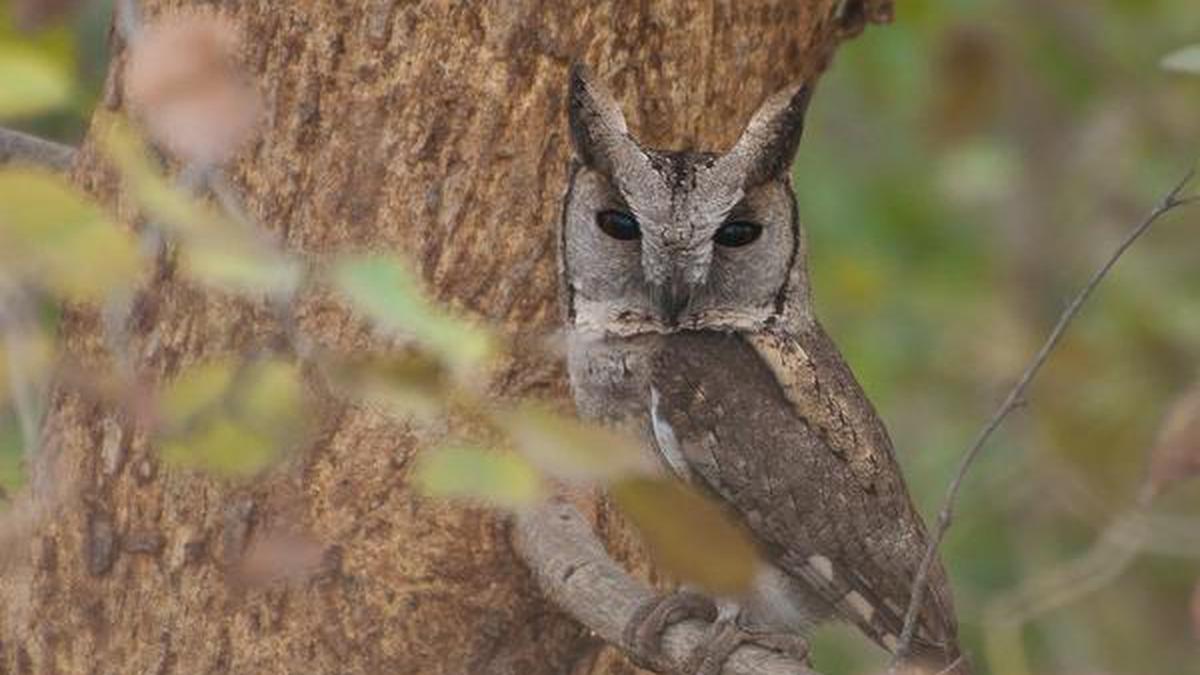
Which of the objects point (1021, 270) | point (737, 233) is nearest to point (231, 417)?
point (737, 233)

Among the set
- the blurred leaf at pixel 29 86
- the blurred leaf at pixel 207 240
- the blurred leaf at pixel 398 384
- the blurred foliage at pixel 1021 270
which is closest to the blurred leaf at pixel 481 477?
the blurred leaf at pixel 398 384

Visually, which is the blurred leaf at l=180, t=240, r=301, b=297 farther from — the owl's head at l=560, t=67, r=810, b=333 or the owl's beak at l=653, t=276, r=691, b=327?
the owl's beak at l=653, t=276, r=691, b=327

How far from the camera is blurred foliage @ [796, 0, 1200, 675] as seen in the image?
5.79 meters

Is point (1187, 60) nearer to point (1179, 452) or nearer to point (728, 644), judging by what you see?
point (1179, 452)

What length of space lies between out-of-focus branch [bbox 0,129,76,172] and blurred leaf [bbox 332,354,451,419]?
1487 millimetres

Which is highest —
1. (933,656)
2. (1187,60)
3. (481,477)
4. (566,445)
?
(1187,60)

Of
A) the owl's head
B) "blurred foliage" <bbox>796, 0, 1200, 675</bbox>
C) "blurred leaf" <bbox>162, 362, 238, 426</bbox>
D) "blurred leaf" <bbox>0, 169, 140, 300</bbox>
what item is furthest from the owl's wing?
"blurred foliage" <bbox>796, 0, 1200, 675</bbox>

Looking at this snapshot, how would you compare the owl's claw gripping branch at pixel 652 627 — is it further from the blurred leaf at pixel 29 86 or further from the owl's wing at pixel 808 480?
the blurred leaf at pixel 29 86

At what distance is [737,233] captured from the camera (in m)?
3.48

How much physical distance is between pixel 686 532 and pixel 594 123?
1.01 meters

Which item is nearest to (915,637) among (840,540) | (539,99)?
(840,540)

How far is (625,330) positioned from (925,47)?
10.1ft

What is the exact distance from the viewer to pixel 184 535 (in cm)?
333

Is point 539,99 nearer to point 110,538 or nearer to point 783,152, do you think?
point 783,152
